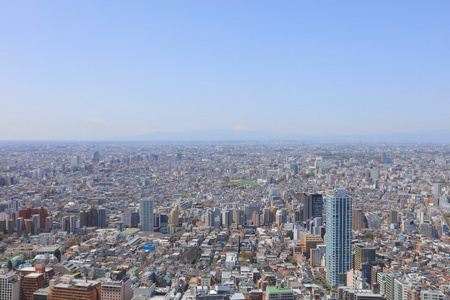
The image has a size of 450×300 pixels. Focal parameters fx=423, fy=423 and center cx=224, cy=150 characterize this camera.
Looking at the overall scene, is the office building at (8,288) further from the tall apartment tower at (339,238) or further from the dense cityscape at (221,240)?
the tall apartment tower at (339,238)

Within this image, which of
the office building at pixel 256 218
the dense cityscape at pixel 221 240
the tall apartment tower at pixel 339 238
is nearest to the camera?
the dense cityscape at pixel 221 240

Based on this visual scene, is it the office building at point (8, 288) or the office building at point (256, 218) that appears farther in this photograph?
the office building at point (256, 218)

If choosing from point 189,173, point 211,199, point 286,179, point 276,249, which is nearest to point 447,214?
point 276,249

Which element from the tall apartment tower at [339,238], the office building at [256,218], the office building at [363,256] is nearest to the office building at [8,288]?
the tall apartment tower at [339,238]

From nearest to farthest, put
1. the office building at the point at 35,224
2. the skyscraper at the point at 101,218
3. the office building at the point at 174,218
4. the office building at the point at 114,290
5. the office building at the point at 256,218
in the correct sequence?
the office building at the point at 114,290, the office building at the point at 35,224, the skyscraper at the point at 101,218, the office building at the point at 174,218, the office building at the point at 256,218

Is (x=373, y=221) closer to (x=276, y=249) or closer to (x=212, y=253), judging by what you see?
(x=276, y=249)

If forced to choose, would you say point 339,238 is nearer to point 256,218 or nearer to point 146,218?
point 256,218
